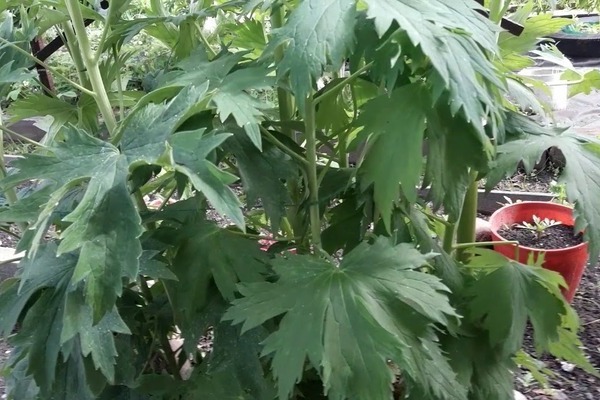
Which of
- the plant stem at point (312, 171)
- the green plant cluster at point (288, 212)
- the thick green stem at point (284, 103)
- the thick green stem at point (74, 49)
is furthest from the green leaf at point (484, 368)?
the thick green stem at point (74, 49)

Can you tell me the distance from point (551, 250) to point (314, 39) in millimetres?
1067

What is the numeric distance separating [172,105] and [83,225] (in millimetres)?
158

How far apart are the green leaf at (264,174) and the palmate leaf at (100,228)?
0.57 ft

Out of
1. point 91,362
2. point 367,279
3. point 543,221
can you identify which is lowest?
point 543,221

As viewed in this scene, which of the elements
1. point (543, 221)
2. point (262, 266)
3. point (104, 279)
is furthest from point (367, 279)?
point (543, 221)

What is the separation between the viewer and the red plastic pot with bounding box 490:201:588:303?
147 centimetres

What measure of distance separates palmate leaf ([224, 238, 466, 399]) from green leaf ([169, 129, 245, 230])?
0.47 feet

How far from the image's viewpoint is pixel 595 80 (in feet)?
3.22

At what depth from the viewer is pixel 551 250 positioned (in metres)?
1.46

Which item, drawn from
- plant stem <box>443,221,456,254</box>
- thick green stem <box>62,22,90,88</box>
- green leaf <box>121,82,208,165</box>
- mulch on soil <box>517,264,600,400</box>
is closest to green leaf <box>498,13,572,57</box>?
plant stem <box>443,221,456,254</box>

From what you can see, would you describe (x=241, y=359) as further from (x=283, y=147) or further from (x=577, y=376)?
(x=577, y=376)

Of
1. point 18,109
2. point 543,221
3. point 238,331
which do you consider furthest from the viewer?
point 543,221

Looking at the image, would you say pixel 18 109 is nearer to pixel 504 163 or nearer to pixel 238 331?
pixel 238 331

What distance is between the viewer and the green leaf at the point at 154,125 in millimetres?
624
